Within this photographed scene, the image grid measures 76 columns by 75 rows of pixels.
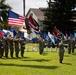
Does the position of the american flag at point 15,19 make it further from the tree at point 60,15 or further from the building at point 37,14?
the building at point 37,14

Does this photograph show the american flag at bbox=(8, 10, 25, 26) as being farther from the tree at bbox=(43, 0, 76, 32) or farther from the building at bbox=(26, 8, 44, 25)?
the building at bbox=(26, 8, 44, 25)

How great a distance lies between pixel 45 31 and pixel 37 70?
120 ft

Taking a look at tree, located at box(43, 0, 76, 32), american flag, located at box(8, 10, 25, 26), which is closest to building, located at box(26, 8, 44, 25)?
tree, located at box(43, 0, 76, 32)

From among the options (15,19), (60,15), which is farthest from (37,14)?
(15,19)

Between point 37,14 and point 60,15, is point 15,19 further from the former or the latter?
point 37,14

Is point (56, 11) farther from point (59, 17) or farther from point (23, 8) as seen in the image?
point (23, 8)

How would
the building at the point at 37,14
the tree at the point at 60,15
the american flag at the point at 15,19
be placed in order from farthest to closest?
the building at the point at 37,14, the tree at the point at 60,15, the american flag at the point at 15,19

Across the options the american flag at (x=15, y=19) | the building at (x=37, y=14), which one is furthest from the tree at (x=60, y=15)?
the american flag at (x=15, y=19)

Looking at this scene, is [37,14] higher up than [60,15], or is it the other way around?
[37,14]

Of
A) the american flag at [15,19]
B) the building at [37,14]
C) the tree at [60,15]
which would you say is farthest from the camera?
the building at [37,14]

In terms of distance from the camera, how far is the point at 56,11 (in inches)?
2133

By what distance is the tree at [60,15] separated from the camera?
53.6m

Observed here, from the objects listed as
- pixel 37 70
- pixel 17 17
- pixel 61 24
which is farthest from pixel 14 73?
pixel 61 24

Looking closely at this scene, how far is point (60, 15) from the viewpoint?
53.8 m
